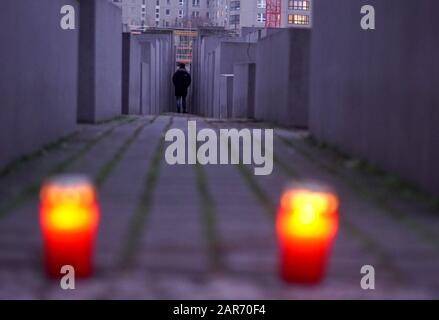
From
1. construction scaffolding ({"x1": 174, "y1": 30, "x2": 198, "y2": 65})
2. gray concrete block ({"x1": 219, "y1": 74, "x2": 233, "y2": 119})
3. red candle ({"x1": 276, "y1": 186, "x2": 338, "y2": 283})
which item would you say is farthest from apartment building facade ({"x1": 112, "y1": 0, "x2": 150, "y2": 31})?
red candle ({"x1": 276, "y1": 186, "x2": 338, "y2": 283})

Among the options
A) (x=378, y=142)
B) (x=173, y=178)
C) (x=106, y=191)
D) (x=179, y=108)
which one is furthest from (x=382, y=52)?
(x=179, y=108)

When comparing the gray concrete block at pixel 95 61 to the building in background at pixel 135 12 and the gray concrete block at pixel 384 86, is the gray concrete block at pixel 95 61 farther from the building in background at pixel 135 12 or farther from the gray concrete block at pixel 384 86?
the building in background at pixel 135 12

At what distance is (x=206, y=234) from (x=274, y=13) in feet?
191

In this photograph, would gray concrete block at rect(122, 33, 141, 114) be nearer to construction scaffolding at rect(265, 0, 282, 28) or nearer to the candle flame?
the candle flame

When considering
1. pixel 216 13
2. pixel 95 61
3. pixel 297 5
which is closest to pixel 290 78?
pixel 95 61

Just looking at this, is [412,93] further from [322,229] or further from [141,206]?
[322,229]

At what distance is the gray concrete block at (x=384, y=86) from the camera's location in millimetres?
7090

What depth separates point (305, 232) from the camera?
4418 mm

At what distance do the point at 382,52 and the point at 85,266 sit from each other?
16.8 feet

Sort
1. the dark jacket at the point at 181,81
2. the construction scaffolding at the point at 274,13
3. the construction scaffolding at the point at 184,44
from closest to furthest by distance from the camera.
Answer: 1. the dark jacket at the point at 181,81
2. the construction scaffolding at the point at 184,44
3. the construction scaffolding at the point at 274,13

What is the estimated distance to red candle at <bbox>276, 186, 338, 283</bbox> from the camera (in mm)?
4344

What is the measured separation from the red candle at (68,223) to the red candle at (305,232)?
1.08 metres

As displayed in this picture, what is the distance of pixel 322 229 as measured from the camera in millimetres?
4387

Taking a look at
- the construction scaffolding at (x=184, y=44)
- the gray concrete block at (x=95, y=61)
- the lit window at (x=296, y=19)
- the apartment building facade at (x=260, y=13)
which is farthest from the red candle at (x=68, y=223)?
the lit window at (x=296, y=19)
